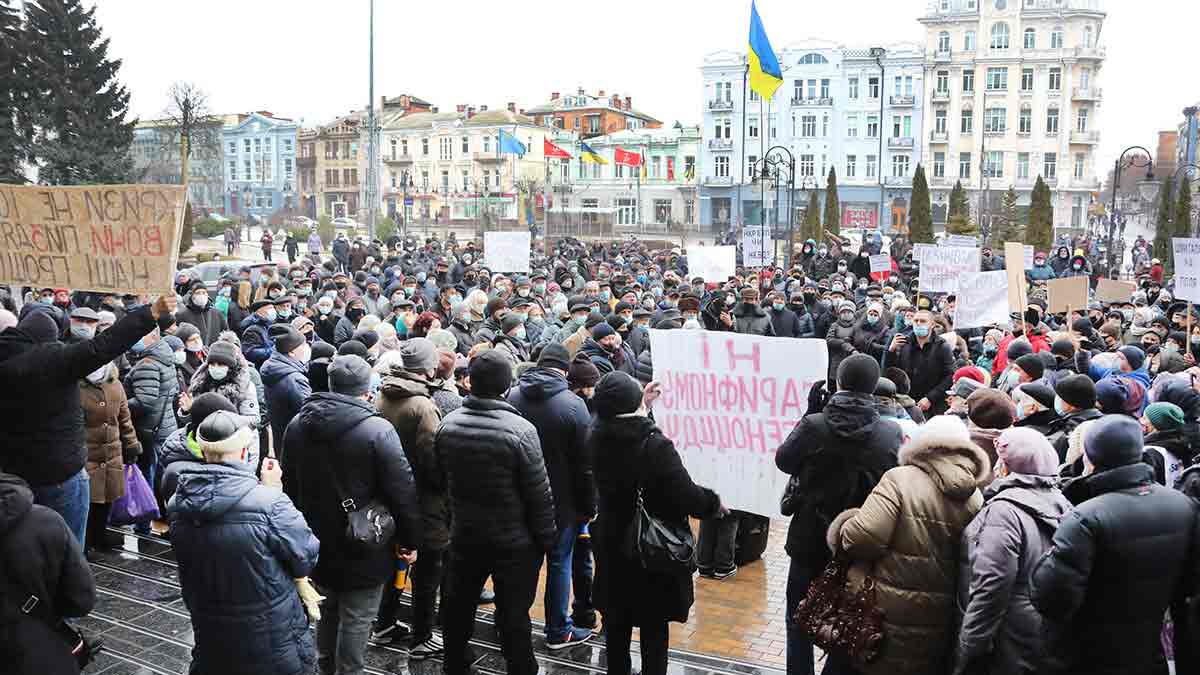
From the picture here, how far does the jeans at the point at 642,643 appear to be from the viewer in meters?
5.40

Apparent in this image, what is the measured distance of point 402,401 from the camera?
6230mm

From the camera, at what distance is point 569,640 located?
650 centimetres

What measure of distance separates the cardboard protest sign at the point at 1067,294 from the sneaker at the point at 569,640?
868 centimetres

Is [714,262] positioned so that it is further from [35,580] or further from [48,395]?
[35,580]

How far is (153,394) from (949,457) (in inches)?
256

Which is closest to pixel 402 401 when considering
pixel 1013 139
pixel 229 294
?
pixel 229 294

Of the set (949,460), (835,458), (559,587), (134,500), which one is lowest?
(559,587)

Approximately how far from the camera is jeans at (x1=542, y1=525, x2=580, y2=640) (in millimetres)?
6367

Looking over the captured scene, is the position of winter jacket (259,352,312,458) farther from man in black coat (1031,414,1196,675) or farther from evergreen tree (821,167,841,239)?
evergreen tree (821,167,841,239)

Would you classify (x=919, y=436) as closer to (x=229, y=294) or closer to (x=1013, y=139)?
(x=229, y=294)

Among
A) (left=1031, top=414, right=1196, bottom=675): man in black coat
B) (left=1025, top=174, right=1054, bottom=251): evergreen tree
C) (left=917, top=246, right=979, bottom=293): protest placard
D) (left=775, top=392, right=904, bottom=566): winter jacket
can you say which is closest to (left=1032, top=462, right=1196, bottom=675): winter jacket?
(left=1031, top=414, right=1196, bottom=675): man in black coat

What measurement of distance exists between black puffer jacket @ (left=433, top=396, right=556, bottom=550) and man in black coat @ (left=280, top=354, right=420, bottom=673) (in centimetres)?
27

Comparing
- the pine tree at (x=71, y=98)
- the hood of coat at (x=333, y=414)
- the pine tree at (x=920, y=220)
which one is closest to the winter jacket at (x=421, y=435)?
the hood of coat at (x=333, y=414)

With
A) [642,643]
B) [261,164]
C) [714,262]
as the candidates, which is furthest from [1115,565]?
[261,164]
